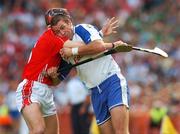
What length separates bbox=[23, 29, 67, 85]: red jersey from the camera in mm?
11555

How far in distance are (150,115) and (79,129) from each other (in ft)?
5.78

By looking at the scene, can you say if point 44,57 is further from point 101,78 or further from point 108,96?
point 108,96

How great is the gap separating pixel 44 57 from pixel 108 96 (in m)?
1.06

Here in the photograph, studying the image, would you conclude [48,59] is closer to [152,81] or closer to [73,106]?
[73,106]

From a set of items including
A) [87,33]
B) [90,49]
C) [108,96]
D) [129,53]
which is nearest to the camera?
[90,49]

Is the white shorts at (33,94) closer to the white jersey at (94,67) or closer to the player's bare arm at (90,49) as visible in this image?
the white jersey at (94,67)

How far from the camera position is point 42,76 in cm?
1173

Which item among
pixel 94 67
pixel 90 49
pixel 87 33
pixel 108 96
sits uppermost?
pixel 87 33

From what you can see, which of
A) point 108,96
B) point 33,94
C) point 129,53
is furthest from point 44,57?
point 129,53

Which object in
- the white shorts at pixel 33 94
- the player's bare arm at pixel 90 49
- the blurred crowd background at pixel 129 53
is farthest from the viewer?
the blurred crowd background at pixel 129 53

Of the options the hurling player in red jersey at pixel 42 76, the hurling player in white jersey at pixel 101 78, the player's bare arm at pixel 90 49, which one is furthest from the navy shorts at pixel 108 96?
the hurling player in red jersey at pixel 42 76

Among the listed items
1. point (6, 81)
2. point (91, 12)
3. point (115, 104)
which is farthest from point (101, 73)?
point (91, 12)

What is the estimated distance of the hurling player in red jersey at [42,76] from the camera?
11516mm

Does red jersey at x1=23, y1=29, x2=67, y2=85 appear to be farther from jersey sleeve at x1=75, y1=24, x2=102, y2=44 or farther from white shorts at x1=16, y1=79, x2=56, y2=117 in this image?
jersey sleeve at x1=75, y1=24, x2=102, y2=44
